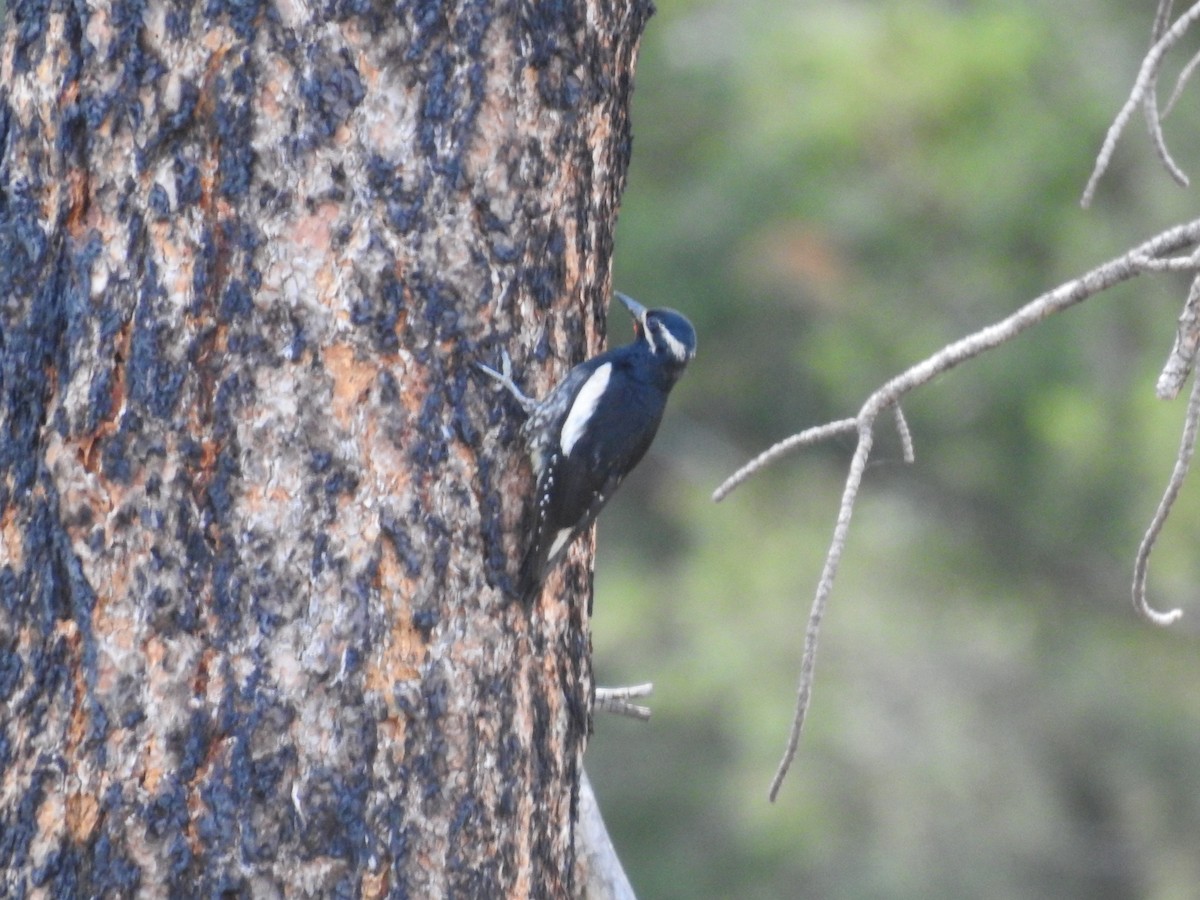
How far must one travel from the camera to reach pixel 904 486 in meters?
9.77

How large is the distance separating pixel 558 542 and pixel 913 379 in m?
0.58

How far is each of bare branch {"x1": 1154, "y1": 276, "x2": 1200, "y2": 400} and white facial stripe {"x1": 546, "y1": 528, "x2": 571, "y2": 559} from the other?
852mm

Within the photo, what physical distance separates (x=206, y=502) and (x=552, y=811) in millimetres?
655

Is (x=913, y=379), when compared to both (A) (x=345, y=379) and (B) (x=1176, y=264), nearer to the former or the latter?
(B) (x=1176, y=264)

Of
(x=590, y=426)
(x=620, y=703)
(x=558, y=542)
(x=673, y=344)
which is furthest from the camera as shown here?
(x=673, y=344)

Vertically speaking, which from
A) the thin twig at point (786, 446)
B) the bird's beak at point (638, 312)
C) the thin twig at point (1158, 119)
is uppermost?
the thin twig at point (1158, 119)

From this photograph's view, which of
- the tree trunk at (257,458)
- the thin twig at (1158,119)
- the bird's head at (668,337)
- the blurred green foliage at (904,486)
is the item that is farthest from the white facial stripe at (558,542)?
the blurred green foliage at (904,486)

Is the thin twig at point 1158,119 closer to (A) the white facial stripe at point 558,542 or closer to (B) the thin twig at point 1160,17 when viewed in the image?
(B) the thin twig at point 1160,17

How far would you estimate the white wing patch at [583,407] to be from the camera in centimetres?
288

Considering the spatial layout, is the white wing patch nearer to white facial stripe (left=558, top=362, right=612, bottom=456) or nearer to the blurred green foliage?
white facial stripe (left=558, top=362, right=612, bottom=456)

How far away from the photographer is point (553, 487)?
8.42ft

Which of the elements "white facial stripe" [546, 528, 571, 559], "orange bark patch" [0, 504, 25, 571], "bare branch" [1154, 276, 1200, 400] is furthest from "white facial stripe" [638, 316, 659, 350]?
"orange bark patch" [0, 504, 25, 571]

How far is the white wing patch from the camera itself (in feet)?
9.45

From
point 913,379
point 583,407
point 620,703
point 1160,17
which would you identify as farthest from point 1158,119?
point 620,703
